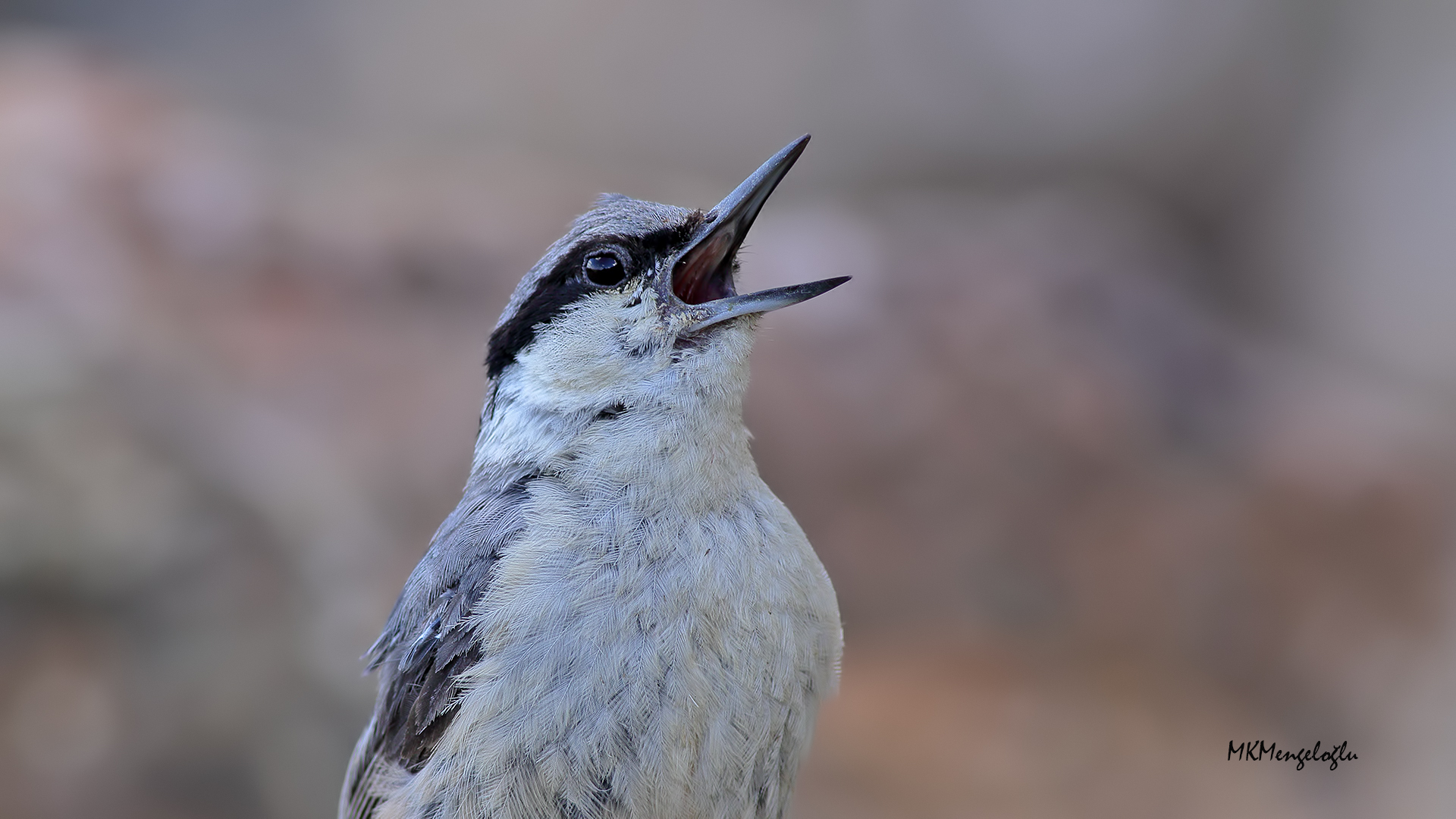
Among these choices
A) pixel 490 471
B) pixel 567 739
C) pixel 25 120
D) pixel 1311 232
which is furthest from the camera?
pixel 1311 232

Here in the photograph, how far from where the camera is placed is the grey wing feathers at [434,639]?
2406 millimetres

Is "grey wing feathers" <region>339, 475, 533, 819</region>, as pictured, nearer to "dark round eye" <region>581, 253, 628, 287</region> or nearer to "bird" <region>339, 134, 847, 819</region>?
"bird" <region>339, 134, 847, 819</region>

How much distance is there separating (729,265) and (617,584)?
3.43 feet

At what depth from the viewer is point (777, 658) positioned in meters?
2.26

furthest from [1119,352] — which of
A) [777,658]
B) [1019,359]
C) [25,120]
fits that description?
[25,120]

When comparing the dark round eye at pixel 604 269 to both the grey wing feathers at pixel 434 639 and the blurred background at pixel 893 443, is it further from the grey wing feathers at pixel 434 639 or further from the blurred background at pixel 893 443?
the blurred background at pixel 893 443

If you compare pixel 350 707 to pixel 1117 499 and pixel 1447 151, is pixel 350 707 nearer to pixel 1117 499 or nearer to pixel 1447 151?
pixel 1117 499

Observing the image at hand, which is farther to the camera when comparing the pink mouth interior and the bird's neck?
the pink mouth interior

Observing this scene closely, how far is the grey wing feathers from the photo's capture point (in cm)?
→ 241

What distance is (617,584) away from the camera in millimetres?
2227

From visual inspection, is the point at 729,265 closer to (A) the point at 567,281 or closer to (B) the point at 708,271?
(B) the point at 708,271

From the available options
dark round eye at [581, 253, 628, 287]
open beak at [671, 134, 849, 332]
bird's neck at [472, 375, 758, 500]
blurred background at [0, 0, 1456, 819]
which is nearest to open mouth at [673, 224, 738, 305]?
open beak at [671, 134, 849, 332]

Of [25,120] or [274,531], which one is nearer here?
[274,531]

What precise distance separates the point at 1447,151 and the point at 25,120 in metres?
9.32
